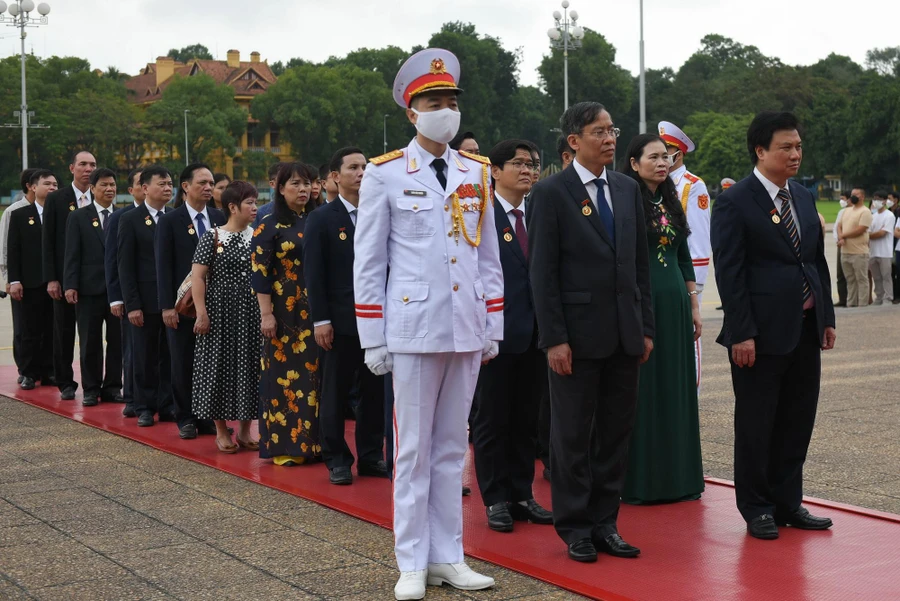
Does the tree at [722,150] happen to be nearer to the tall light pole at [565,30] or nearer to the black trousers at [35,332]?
the tall light pole at [565,30]

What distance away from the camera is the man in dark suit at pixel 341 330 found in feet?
23.4

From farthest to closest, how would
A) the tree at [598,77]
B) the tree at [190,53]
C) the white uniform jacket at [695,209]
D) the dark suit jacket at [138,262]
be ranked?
the tree at [190,53]
the tree at [598,77]
the dark suit jacket at [138,262]
the white uniform jacket at [695,209]

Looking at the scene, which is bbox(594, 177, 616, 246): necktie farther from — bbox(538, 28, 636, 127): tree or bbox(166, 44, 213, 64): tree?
bbox(166, 44, 213, 64): tree

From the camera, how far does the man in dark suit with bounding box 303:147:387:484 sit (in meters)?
7.14

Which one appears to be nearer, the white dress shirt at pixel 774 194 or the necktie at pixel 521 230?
the white dress shirt at pixel 774 194

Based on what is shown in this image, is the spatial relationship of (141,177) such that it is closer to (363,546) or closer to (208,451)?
(208,451)

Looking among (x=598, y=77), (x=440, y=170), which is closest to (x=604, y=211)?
(x=440, y=170)

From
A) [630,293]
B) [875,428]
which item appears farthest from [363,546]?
[875,428]

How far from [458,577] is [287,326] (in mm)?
3106

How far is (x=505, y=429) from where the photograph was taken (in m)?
6.20

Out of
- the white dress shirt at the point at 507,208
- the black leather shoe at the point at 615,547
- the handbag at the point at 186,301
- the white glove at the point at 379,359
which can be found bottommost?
the black leather shoe at the point at 615,547

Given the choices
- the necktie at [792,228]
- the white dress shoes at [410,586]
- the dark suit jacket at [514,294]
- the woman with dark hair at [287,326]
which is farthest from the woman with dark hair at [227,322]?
the necktie at [792,228]

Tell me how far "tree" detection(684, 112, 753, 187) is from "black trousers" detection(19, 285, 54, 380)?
82.7 metres

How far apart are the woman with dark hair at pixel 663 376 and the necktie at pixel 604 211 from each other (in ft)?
3.15
